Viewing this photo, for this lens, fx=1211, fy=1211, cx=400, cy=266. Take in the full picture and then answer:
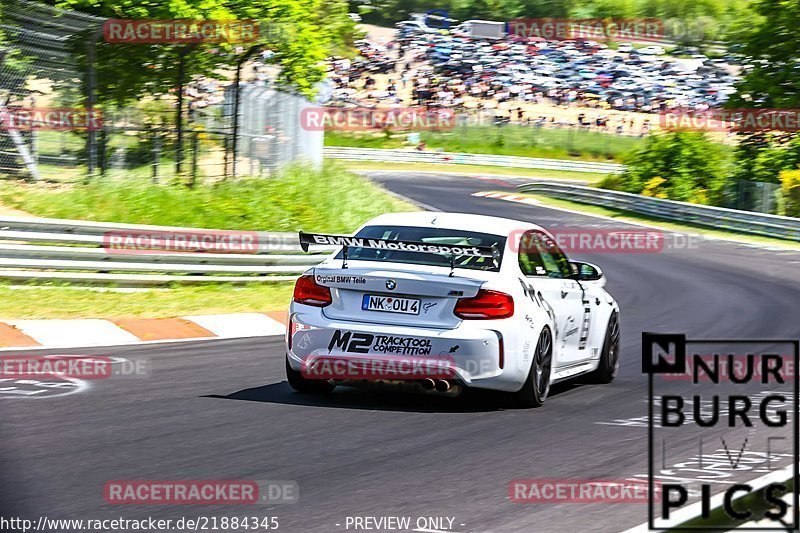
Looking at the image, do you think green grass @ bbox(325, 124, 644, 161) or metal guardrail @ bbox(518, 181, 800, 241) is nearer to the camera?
metal guardrail @ bbox(518, 181, 800, 241)

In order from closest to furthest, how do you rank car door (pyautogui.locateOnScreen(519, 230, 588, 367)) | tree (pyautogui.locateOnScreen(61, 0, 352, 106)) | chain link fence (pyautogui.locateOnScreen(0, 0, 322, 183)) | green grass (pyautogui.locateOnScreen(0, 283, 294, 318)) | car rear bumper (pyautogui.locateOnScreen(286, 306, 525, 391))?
car rear bumper (pyautogui.locateOnScreen(286, 306, 525, 391)), car door (pyautogui.locateOnScreen(519, 230, 588, 367)), green grass (pyautogui.locateOnScreen(0, 283, 294, 318)), chain link fence (pyautogui.locateOnScreen(0, 0, 322, 183)), tree (pyautogui.locateOnScreen(61, 0, 352, 106))

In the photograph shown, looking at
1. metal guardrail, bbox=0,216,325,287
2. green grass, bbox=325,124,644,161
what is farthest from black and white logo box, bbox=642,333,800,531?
green grass, bbox=325,124,644,161

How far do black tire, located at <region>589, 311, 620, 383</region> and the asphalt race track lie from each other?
0.16 meters

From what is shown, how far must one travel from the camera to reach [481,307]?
27.7 ft

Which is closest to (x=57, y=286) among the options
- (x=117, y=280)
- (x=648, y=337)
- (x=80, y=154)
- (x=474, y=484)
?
(x=117, y=280)

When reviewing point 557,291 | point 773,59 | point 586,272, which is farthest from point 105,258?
point 773,59

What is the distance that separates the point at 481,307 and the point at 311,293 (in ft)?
4.13

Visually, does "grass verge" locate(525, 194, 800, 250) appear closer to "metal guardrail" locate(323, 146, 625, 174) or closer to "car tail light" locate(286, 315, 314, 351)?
"metal guardrail" locate(323, 146, 625, 174)

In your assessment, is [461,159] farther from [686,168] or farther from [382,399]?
[382,399]

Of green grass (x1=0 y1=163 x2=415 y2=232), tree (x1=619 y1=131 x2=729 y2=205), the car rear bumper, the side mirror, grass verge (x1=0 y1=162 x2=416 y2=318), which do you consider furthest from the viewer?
tree (x1=619 y1=131 x2=729 y2=205)

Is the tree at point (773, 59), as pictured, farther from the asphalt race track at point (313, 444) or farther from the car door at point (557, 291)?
the car door at point (557, 291)

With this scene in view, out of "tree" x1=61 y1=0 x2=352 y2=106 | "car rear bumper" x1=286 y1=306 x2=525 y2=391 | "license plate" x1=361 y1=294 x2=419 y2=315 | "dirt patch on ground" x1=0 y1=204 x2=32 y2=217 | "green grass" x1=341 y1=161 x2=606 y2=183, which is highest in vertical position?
"tree" x1=61 y1=0 x2=352 y2=106

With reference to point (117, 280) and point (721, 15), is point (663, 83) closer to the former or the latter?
point (721, 15)

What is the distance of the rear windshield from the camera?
876 centimetres
